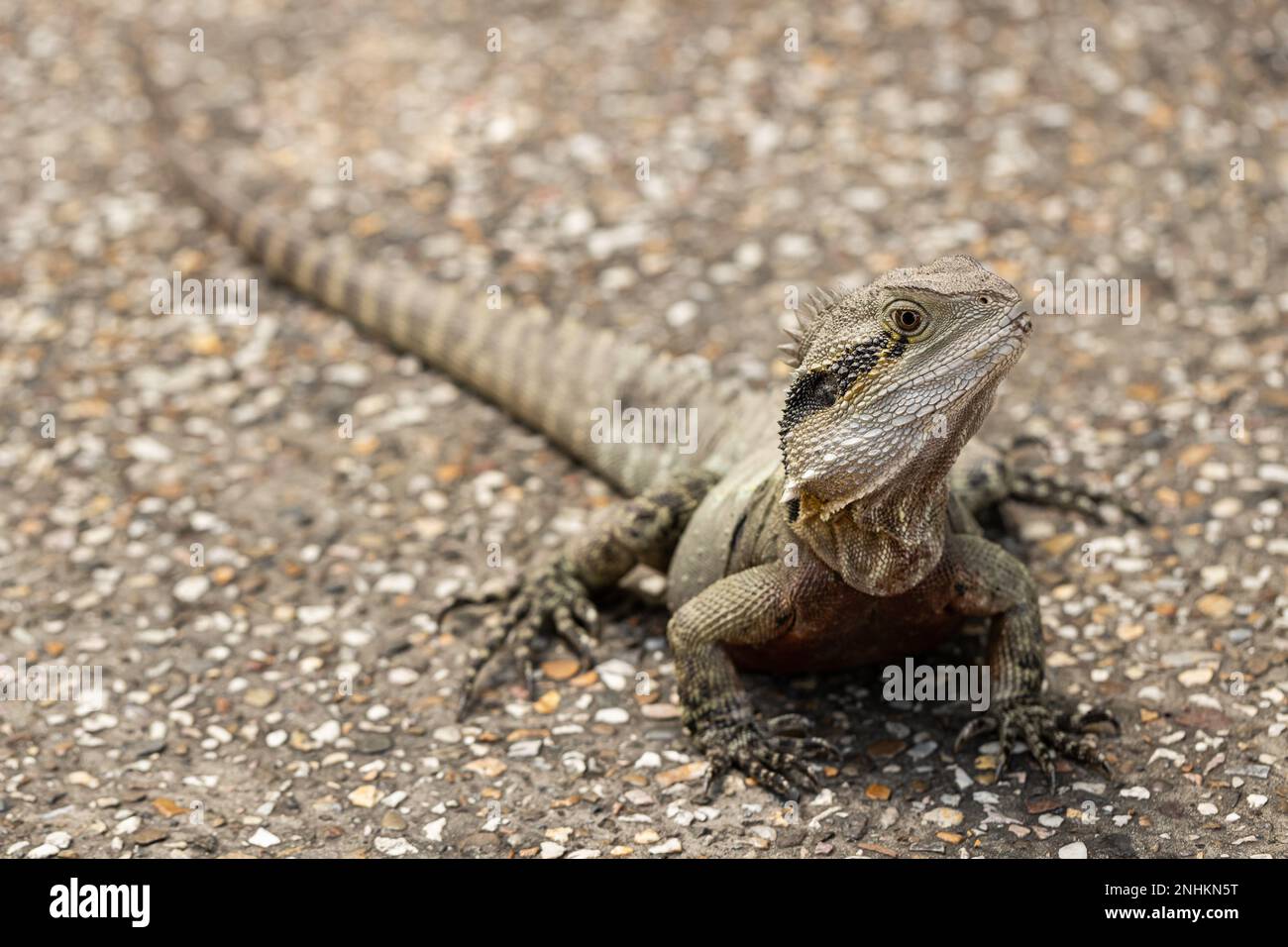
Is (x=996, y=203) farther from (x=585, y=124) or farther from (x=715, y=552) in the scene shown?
(x=715, y=552)

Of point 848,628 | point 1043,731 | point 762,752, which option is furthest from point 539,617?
point 1043,731

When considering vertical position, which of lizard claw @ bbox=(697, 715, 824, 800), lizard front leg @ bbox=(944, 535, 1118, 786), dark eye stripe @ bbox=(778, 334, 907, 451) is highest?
dark eye stripe @ bbox=(778, 334, 907, 451)

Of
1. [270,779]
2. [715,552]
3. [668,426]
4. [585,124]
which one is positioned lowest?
[270,779]

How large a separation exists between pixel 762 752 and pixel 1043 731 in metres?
0.84

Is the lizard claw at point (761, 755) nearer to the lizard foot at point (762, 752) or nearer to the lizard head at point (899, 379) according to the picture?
the lizard foot at point (762, 752)

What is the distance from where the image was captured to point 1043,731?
4.42 metres

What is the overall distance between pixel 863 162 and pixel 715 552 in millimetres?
3797

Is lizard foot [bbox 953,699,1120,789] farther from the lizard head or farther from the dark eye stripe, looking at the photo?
the dark eye stripe

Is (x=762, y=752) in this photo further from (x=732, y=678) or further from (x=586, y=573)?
(x=586, y=573)

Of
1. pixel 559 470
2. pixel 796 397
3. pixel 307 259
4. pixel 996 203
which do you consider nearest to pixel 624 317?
pixel 559 470

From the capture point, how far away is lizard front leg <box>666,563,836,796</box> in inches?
174

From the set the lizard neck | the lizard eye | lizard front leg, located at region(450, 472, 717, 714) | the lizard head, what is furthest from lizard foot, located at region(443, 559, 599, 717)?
the lizard eye

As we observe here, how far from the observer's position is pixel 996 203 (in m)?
7.48

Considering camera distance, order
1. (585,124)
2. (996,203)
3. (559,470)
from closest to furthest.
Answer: (559,470) < (996,203) < (585,124)
